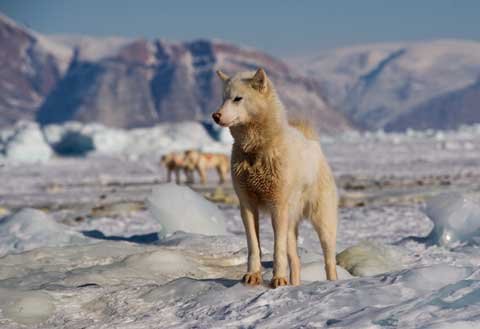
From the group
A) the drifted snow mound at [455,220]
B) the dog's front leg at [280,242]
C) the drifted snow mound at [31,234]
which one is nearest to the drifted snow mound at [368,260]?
the drifted snow mound at [455,220]

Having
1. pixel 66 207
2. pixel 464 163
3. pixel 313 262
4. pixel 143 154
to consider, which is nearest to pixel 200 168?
pixel 66 207

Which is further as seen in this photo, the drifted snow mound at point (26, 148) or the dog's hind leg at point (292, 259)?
the drifted snow mound at point (26, 148)

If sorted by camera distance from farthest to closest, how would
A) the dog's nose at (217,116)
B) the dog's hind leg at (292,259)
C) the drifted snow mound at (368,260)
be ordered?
the drifted snow mound at (368,260), the dog's hind leg at (292,259), the dog's nose at (217,116)

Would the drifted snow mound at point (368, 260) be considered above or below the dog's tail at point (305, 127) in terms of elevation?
below

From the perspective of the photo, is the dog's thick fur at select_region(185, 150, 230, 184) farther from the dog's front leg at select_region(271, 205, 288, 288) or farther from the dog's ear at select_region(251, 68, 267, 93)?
the dog's ear at select_region(251, 68, 267, 93)

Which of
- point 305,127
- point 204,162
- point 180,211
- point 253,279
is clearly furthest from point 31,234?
point 204,162

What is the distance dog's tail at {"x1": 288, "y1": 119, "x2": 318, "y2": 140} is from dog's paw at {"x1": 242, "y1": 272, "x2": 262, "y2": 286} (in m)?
1.34

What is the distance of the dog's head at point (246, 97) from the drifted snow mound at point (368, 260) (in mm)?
2684

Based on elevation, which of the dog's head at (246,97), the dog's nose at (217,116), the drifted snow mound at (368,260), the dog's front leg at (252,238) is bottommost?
the drifted snow mound at (368,260)

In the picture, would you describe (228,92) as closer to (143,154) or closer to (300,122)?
(300,122)

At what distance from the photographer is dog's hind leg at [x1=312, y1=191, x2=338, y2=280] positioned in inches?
256

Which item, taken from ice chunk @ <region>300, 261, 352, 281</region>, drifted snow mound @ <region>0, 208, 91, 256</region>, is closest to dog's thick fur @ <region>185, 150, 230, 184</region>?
drifted snow mound @ <region>0, 208, 91, 256</region>

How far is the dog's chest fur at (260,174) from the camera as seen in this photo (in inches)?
232

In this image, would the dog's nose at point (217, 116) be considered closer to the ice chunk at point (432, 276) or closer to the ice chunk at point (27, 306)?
the ice chunk at point (432, 276)
